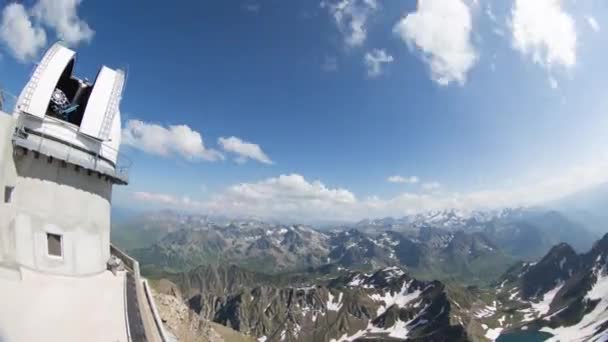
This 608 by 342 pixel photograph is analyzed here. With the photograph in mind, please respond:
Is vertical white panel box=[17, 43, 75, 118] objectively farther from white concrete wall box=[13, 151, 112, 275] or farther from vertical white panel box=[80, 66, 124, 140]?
white concrete wall box=[13, 151, 112, 275]

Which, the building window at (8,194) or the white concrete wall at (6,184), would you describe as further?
the building window at (8,194)

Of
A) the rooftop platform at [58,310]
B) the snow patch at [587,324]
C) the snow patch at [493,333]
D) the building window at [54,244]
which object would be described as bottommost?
the snow patch at [493,333]

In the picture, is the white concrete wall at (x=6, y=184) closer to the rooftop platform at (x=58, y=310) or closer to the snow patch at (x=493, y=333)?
the rooftop platform at (x=58, y=310)

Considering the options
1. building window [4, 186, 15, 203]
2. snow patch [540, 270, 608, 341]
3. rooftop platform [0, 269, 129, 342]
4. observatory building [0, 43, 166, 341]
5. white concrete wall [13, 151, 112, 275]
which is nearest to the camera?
rooftop platform [0, 269, 129, 342]

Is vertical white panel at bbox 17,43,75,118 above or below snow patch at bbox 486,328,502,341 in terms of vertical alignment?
above

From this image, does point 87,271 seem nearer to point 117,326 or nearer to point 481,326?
point 117,326

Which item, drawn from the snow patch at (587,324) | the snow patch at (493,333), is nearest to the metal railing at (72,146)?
the snow patch at (587,324)

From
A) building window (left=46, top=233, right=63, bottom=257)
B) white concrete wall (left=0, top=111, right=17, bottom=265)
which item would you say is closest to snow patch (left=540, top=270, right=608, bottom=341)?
building window (left=46, top=233, right=63, bottom=257)
